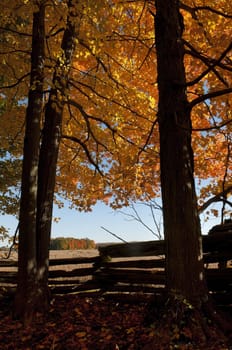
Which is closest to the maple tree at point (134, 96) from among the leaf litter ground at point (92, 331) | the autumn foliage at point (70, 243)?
the leaf litter ground at point (92, 331)

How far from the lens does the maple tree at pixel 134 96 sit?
4.91 m

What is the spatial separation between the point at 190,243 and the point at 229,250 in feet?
6.50

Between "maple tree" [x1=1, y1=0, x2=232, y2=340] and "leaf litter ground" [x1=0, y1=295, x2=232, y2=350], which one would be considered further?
"maple tree" [x1=1, y1=0, x2=232, y2=340]

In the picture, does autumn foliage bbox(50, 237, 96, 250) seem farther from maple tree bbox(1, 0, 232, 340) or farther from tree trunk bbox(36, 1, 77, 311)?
tree trunk bbox(36, 1, 77, 311)

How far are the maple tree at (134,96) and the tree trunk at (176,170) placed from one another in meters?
0.02

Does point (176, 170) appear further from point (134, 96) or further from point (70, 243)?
point (70, 243)

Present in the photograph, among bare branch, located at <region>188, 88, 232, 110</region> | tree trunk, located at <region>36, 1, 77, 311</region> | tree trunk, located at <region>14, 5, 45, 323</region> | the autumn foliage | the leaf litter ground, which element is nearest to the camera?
the leaf litter ground

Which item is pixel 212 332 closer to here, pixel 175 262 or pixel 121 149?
pixel 175 262

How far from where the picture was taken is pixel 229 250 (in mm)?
6180

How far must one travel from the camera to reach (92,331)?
519cm

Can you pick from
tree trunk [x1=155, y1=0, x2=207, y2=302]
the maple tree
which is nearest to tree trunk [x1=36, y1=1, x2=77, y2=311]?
the maple tree

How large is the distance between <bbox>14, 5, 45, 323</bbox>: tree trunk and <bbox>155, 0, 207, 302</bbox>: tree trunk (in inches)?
93.7


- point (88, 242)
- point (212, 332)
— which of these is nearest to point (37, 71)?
point (212, 332)

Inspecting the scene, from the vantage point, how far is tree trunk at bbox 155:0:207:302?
4551mm
